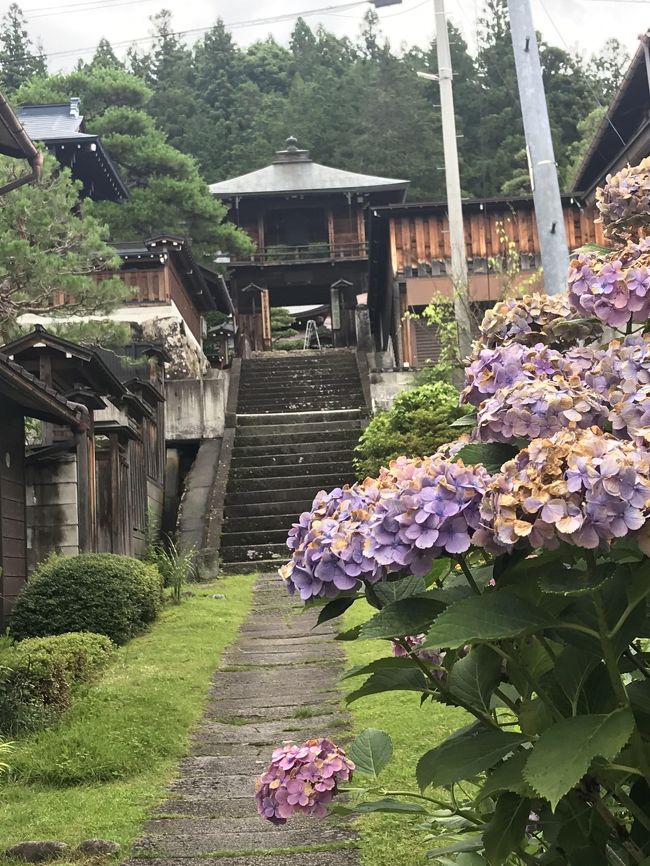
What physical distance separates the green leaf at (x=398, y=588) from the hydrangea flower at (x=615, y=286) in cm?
72

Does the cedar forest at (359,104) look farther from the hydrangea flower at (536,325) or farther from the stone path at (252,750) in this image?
the hydrangea flower at (536,325)

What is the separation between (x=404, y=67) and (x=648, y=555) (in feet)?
170

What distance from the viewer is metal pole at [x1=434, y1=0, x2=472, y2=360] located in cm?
1548

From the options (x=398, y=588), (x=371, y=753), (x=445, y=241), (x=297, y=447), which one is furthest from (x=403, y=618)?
(x=445, y=241)

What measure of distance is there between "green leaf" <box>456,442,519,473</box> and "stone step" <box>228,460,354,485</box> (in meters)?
14.3

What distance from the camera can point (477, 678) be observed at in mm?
1866

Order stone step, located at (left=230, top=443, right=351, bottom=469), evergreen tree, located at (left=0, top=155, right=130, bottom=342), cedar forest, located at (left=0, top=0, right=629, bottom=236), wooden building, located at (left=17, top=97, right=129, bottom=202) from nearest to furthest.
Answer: evergreen tree, located at (left=0, top=155, right=130, bottom=342) < stone step, located at (left=230, top=443, right=351, bottom=469) < wooden building, located at (left=17, top=97, right=129, bottom=202) < cedar forest, located at (left=0, top=0, right=629, bottom=236)

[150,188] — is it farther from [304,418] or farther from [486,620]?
[486,620]

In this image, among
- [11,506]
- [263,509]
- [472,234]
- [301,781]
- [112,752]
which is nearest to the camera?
[301,781]

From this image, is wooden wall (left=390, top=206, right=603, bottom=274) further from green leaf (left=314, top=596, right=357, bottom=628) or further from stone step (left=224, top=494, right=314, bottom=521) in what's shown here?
green leaf (left=314, top=596, right=357, bottom=628)

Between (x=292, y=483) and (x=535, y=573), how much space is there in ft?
47.4

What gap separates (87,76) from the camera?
1300 inches

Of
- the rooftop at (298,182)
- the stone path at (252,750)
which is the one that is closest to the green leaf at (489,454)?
the stone path at (252,750)

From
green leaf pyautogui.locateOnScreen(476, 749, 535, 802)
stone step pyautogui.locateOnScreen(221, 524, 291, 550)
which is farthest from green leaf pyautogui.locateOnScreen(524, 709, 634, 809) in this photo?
stone step pyautogui.locateOnScreen(221, 524, 291, 550)
